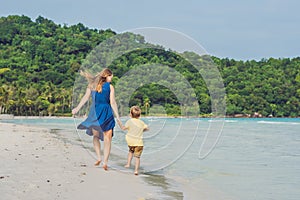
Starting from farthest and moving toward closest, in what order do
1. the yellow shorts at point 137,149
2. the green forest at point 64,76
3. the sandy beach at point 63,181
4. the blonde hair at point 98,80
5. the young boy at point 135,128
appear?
the green forest at point 64,76
the yellow shorts at point 137,149
the young boy at point 135,128
the blonde hair at point 98,80
the sandy beach at point 63,181

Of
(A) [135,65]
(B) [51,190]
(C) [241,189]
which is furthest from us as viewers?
(A) [135,65]

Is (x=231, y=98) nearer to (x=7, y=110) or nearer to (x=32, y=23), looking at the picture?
(x=7, y=110)

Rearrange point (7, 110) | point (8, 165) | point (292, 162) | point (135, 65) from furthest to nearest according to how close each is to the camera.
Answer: point (7, 110)
point (135, 65)
point (292, 162)
point (8, 165)

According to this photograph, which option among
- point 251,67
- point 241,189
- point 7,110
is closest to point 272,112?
→ point 251,67

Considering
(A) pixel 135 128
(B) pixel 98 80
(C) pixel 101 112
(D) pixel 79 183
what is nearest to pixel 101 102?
(C) pixel 101 112

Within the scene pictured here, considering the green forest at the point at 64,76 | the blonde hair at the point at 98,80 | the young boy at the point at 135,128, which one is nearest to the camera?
the blonde hair at the point at 98,80

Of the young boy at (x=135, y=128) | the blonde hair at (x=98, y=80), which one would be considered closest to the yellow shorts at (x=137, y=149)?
the young boy at (x=135, y=128)

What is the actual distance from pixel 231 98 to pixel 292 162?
3490 inches

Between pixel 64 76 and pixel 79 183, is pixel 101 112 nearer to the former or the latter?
pixel 79 183

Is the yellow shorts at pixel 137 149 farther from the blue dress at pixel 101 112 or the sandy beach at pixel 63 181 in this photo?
the blue dress at pixel 101 112

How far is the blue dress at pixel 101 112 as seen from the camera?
27.5 feet

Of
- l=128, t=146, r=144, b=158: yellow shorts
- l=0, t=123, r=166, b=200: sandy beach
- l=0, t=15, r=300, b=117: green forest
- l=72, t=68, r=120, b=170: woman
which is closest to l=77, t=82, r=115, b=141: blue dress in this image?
l=72, t=68, r=120, b=170: woman

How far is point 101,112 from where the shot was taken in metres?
8.41

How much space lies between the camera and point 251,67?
363ft
